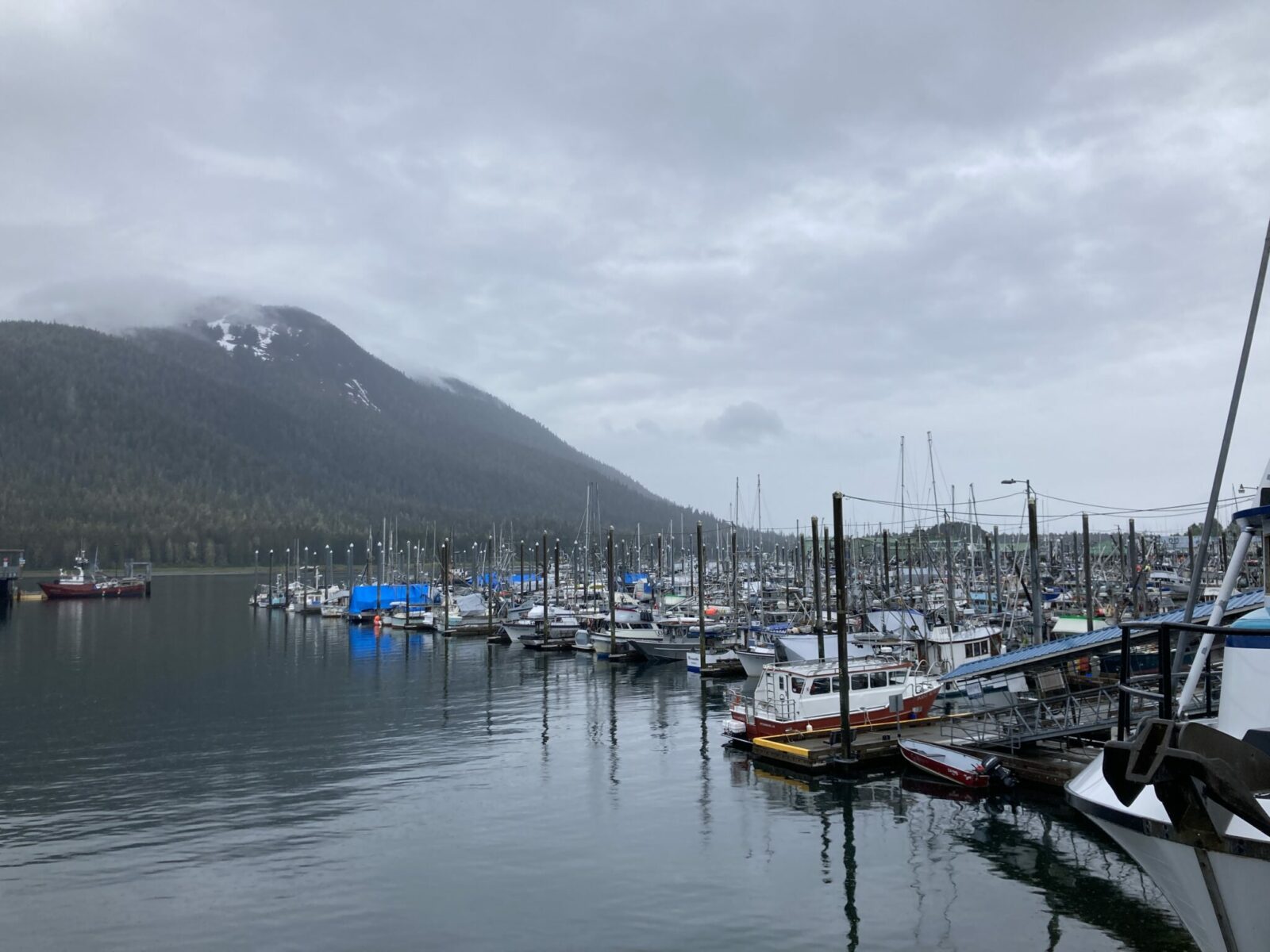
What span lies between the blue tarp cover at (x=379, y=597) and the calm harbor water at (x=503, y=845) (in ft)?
236

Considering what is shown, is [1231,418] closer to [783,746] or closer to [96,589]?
[783,746]

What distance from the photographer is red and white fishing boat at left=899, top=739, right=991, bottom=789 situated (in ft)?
104

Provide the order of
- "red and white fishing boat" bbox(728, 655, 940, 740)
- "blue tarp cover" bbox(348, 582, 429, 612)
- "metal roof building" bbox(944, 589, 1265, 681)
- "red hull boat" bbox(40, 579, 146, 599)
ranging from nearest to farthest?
1. "metal roof building" bbox(944, 589, 1265, 681)
2. "red and white fishing boat" bbox(728, 655, 940, 740)
3. "blue tarp cover" bbox(348, 582, 429, 612)
4. "red hull boat" bbox(40, 579, 146, 599)

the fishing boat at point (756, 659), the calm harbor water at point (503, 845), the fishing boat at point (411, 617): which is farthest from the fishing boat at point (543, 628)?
the calm harbor water at point (503, 845)

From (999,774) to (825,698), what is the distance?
30.9 feet

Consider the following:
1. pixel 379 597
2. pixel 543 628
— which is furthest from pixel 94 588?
pixel 543 628

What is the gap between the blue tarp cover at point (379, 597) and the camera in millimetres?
124875

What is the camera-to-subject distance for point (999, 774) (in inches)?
1230

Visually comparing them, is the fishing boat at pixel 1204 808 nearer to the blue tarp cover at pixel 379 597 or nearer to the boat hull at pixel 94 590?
the blue tarp cover at pixel 379 597

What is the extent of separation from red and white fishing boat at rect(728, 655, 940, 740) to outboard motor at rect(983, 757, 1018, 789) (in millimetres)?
7629

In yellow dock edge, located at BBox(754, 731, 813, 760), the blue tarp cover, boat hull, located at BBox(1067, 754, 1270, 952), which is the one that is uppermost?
boat hull, located at BBox(1067, 754, 1270, 952)

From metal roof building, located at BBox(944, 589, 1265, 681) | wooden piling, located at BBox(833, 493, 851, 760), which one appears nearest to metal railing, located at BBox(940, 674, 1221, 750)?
metal roof building, located at BBox(944, 589, 1265, 681)

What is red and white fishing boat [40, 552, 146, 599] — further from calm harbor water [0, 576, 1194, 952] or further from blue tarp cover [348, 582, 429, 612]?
calm harbor water [0, 576, 1194, 952]

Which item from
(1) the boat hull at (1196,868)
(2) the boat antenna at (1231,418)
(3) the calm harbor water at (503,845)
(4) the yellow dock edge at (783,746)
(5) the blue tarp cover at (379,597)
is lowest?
(3) the calm harbor water at (503,845)
